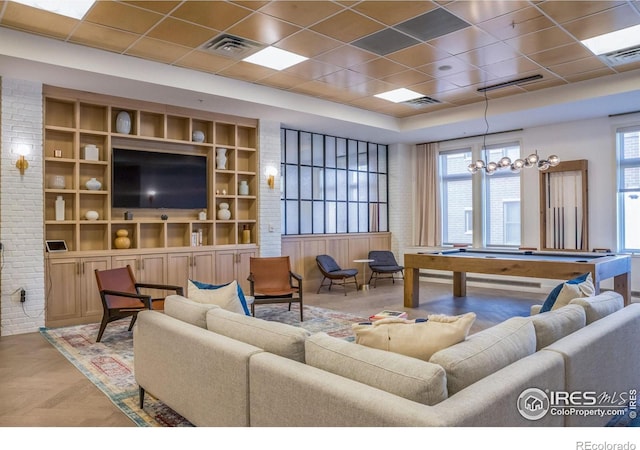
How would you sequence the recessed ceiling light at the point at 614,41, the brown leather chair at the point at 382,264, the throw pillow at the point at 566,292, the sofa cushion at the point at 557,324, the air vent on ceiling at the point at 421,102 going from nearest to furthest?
the sofa cushion at the point at 557,324 < the throw pillow at the point at 566,292 < the recessed ceiling light at the point at 614,41 < the air vent on ceiling at the point at 421,102 < the brown leather chair at the point at 382,264

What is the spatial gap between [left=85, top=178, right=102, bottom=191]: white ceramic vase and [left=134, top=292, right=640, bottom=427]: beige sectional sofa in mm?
3574

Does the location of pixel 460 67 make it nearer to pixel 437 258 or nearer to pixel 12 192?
pixel 437 258

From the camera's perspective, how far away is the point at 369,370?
1859 millimetres

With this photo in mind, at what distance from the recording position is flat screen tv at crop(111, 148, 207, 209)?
20.8 feet

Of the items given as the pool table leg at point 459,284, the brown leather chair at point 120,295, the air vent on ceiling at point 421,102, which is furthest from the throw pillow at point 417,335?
the air vent on ceiling at point 421,102

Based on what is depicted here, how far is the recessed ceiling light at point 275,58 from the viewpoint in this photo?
17.8 ft

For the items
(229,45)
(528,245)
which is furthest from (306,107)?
(528,245)

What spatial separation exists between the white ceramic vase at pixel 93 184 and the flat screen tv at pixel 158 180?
0.19 meters

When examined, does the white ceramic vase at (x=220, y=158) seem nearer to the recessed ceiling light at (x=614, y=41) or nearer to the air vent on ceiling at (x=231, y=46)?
the air vent on ceiling at (x=231, y=46)

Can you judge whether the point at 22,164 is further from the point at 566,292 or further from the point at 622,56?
the point at 622,56

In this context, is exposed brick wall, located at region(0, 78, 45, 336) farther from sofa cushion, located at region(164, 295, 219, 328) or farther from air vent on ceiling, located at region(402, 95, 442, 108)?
air vent on ceiling, located at region(402, 95, 442, 108)

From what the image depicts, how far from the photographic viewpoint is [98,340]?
4.86m

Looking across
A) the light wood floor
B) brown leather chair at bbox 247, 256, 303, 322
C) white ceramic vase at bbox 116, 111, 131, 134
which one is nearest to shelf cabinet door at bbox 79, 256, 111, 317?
the light wood floor
